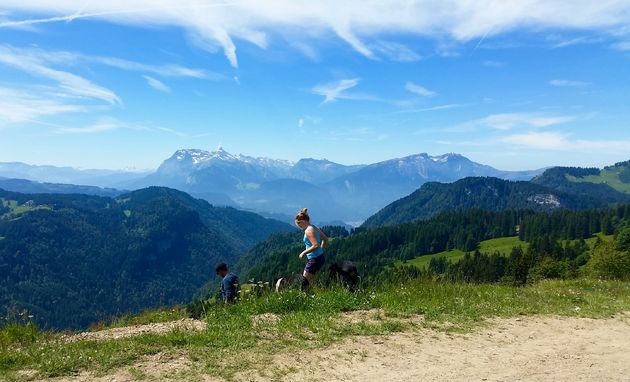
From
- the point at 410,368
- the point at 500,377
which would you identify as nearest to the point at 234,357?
the point at 410,368

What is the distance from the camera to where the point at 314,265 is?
1245cm

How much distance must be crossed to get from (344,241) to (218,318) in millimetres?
178149

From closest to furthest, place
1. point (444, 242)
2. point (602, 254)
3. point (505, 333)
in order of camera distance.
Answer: point (505, 333) → point (602, 254) → point (444, 242)

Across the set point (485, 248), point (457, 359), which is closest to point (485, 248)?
point (485, 248)

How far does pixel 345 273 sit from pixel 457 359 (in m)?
5.03

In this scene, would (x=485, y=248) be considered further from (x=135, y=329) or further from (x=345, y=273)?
(x=135, y=329)

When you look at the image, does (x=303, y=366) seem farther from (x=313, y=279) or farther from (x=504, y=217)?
(x=504, y=217)

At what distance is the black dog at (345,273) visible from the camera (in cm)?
1280

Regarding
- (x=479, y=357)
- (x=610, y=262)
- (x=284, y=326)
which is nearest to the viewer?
(x=479, y=357)

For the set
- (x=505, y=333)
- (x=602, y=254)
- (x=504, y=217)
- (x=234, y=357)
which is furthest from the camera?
(x=504, y=217)

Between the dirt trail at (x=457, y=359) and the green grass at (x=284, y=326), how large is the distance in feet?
1.18

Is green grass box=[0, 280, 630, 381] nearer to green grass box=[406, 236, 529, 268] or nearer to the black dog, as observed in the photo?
the black dog

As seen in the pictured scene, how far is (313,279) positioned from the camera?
41.3 feet

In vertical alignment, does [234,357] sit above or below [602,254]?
above
